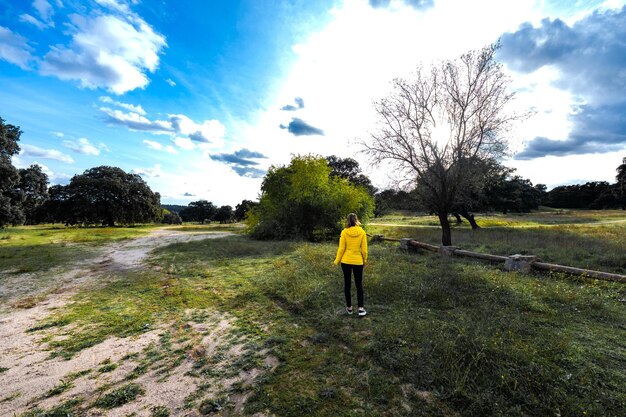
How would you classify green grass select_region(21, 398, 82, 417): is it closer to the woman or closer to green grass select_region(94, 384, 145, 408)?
green grass select_region(94, 384, 145, 408)

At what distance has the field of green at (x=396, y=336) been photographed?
3.53 meters

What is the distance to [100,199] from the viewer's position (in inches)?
1748

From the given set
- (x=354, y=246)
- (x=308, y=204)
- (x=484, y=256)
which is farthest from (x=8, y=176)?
(x=484, y=256)

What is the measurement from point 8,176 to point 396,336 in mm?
33721

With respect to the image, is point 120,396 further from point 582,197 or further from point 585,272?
point 582,197

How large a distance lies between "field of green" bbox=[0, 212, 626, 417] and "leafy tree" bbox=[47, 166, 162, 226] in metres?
39.5

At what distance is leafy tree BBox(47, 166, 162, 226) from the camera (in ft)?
142

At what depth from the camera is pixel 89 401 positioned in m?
3.62

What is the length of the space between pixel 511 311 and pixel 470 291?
1.34 metres

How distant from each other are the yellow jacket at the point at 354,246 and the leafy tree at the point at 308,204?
1623cm

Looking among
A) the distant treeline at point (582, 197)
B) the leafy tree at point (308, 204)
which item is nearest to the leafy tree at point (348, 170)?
the leafy tree at point (308, 204)

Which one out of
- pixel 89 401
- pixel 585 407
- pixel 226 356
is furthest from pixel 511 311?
pixel 89 401

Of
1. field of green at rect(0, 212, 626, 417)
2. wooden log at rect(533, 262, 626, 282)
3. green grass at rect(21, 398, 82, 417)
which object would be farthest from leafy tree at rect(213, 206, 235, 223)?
green grass at rect(21, 398, 82, 417)

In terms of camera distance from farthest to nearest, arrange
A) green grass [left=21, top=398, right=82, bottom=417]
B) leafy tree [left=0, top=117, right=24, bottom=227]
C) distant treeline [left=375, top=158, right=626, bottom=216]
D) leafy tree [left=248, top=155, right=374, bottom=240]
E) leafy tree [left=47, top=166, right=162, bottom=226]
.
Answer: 1. leafy tree [left=47, top=166, right=162, bottom=226]
2. leafy tree [left=0, top=117, right=24, bottom=227]
3. leafy tree [left=248, top=155, right=374, bottom=240]
4. distant treeline [left=375, top=158, right=626, bottom=216]
5. green grass [left=21, top=398, right=82, bottom=417]
